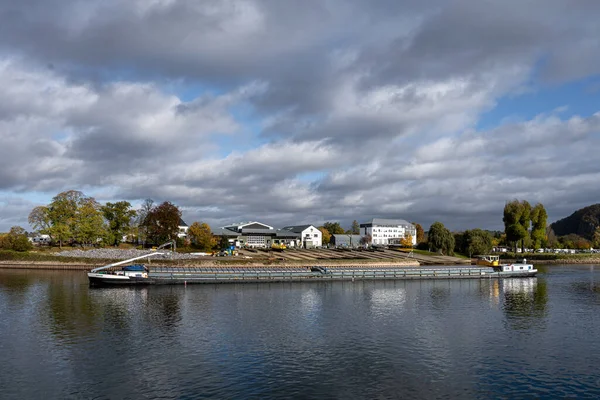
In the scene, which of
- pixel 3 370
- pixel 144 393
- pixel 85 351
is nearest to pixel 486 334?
pixel 144 393

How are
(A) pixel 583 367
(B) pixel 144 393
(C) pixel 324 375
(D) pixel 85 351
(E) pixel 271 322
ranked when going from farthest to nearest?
(E) pixel 271 322, (D) pixel 85 351, (A) pixel 583 367, (C) pixel 324 375, (B) pixel 144 393

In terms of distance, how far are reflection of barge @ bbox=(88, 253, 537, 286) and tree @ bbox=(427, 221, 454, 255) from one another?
151ft

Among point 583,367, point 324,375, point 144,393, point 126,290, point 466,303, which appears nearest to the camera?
point 144,393

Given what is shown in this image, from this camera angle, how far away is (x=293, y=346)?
36.2 meters

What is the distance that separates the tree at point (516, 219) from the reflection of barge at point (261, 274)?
185 ft

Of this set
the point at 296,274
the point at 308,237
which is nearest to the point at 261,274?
the point at 296,274

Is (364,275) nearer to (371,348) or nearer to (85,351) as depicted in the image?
(371,348)

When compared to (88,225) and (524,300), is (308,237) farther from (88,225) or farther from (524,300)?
(524,300)

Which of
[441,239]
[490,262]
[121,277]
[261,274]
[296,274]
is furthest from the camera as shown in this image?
[441,239]

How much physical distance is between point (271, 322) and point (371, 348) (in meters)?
13.2

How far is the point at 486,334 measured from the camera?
41.0 m

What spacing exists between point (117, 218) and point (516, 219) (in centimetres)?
12871

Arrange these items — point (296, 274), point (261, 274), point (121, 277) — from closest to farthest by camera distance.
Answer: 1. point (121, 277)
2. point (261, 274)
3. point (296, 274)

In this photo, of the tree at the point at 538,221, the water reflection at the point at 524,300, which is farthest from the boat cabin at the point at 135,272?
the tree at the point at 538,221
